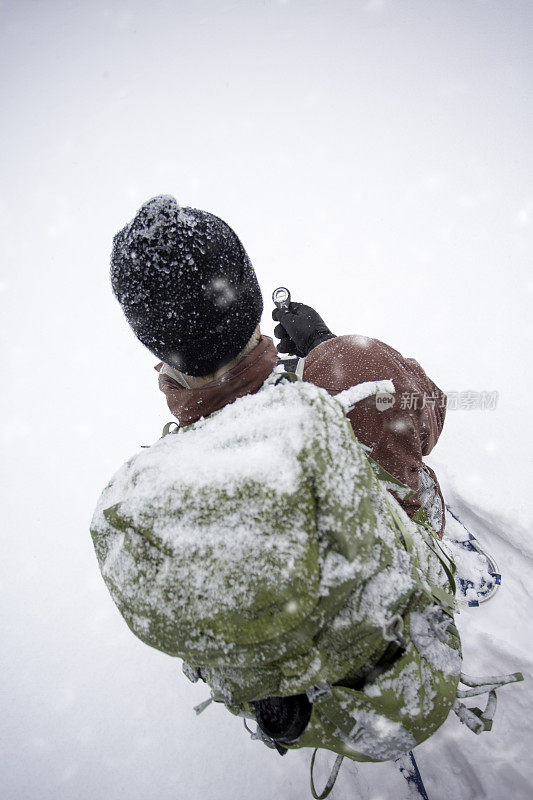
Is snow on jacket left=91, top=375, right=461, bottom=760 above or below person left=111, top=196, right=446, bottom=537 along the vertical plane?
below

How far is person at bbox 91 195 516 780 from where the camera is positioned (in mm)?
618

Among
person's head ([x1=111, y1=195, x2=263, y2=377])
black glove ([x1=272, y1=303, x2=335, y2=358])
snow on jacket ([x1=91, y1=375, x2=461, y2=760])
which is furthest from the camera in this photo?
black glove ([x1=272, y1=303, x2=335, y2=358])

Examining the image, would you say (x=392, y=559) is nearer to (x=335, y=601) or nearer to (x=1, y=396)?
(x=335, y=601)

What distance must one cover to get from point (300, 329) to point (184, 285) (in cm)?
158

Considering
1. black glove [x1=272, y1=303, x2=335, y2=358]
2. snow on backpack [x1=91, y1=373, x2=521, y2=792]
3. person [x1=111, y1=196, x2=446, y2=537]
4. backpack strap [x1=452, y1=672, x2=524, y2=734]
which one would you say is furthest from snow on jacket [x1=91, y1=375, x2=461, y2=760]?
black glove [x1=272, y1=303, x2=335, y2=358]

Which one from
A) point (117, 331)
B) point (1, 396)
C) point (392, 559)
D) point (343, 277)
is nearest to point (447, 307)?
point (343, 277)

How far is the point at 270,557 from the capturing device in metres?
0.61

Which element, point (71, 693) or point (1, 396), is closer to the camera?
point (71, 693)

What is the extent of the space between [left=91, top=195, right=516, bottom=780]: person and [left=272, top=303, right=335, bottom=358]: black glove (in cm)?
129

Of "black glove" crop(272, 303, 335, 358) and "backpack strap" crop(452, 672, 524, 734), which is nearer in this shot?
"backpack strap" crop(452, 672, 524, 734)

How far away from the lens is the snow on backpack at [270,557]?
2.01ft

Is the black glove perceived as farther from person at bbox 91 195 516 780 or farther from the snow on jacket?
the snow on jacket

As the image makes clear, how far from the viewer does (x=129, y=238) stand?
770 millimetres

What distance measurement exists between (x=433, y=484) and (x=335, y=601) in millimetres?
1216
